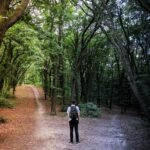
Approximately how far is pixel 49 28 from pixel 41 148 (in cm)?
1850

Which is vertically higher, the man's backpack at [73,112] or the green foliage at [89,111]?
the man's backpack at [73,112]

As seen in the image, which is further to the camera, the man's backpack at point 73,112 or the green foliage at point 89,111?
the green foliage at point 89,111

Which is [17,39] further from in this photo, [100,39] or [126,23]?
[100,39]

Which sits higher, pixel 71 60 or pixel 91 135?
pixel 71 60

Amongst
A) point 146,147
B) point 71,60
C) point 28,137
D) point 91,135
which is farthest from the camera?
point 71,60

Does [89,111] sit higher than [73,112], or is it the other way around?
[73,112]

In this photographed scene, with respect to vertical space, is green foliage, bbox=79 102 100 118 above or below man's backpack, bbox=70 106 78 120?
below

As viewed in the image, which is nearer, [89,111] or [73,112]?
[73,112]

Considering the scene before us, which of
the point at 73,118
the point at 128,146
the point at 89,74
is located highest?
the point at 89,74

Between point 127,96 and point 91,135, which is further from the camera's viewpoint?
point 127,96

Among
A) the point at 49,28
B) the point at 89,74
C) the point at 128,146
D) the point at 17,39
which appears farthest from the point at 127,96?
the point at 128,146

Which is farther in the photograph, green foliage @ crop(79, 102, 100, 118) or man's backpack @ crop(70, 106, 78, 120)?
green foliage @ crop(79, 102, 100, 118)

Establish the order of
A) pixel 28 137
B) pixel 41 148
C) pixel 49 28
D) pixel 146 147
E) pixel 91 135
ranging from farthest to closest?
1. pixel 49 28
2. pixel 91 135
3. pixel 28 137
4. pixel 146 147
5. pixel 41 148

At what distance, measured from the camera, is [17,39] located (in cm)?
2150
